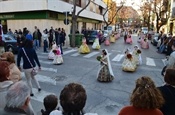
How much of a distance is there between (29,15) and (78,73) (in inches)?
618

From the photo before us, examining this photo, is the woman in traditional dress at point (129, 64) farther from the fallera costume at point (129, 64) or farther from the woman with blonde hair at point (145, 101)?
the woman with blonde hair at point (145, 101)

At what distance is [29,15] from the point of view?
77.3 feet

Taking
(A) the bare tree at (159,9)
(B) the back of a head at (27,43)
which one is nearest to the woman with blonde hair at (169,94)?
(B) the back of a head at (27,43)

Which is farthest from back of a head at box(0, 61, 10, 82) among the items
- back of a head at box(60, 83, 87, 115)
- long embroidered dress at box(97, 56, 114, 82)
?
long embroidered dress at box(97, 56, 114, 82)

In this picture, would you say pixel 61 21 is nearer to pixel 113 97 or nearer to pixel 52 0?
pixel 52 0

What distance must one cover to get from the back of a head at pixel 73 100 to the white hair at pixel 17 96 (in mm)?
473

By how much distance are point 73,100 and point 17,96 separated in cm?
67

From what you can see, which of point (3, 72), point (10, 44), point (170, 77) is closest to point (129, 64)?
point (170, 77)

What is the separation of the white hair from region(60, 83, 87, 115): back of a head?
18.6 inches

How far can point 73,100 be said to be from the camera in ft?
7.62

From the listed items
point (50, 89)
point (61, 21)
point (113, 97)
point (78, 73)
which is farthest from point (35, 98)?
point (61, 21)

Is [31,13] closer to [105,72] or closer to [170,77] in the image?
[105,72]

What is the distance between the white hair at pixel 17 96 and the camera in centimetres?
247

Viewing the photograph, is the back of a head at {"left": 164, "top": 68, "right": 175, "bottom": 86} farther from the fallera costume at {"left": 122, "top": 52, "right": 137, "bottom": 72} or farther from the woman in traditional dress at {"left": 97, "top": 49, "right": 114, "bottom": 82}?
the fallera costume at {"left": 122, "top": 52, "right": 137, "bottom": 72}
